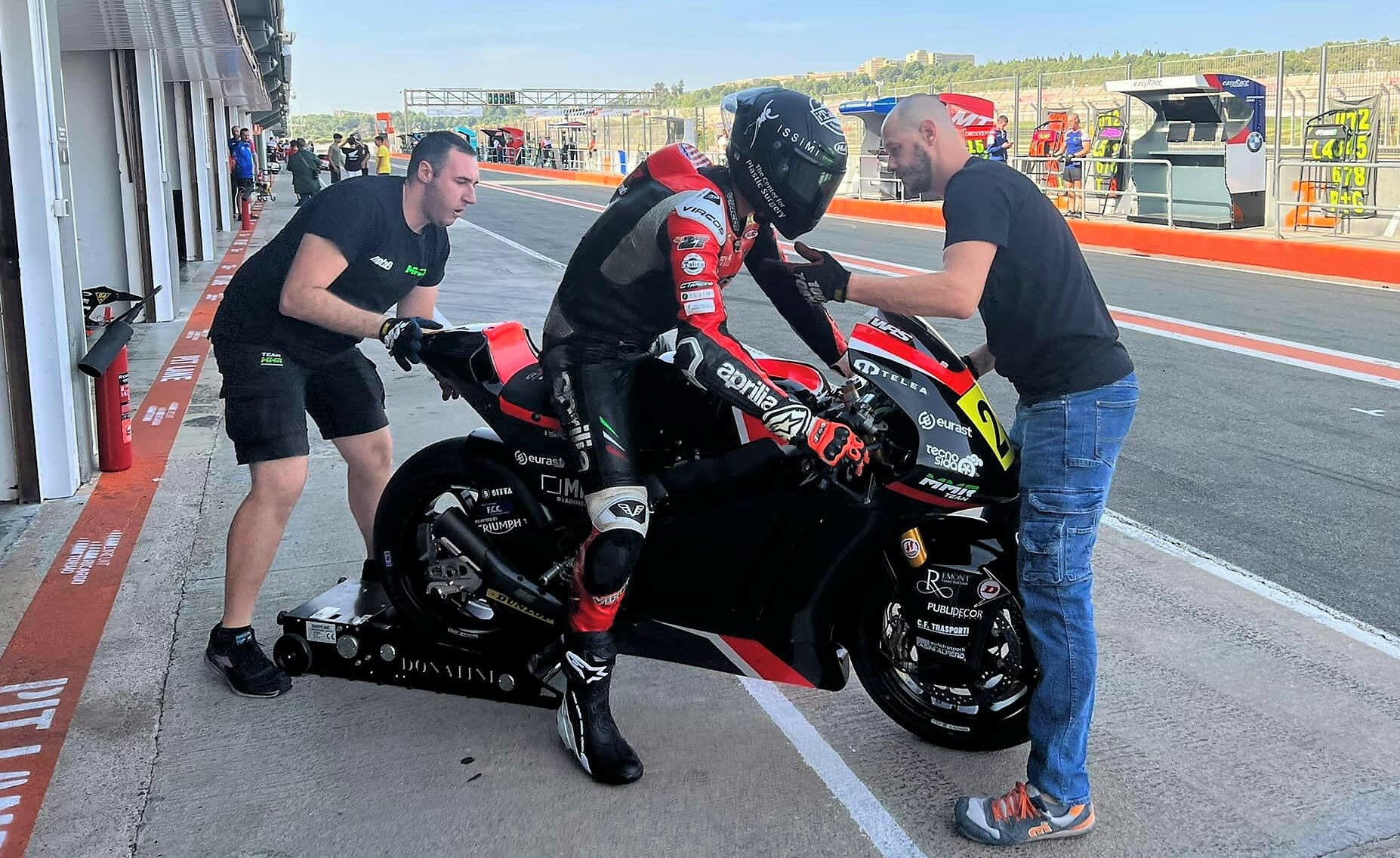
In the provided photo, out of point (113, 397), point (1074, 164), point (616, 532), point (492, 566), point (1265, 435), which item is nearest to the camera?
point (616, 532)

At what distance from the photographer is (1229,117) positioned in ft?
67.2

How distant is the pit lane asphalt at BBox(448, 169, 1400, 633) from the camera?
5.34 m

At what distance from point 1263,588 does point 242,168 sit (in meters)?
27.5

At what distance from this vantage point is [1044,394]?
10.5 feet

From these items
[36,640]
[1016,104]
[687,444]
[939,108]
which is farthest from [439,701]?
[1016,104]

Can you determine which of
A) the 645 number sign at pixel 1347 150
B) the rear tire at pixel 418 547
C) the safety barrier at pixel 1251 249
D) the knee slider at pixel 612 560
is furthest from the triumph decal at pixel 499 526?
the 645 number sign at pixel 1347 150

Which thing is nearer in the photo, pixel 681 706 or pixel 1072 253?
pixel 1072 253

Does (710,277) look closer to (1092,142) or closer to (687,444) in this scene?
(687,444)

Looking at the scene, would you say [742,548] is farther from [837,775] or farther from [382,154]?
[382,154]

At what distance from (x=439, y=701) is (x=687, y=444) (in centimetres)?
130

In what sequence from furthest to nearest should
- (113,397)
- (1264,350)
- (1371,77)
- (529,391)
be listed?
1. (1371,77)
2. (1264,350)
3. (113,397)
4. (529,391)

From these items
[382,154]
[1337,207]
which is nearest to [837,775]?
[1337,207]

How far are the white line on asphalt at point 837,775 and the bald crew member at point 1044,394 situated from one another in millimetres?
195

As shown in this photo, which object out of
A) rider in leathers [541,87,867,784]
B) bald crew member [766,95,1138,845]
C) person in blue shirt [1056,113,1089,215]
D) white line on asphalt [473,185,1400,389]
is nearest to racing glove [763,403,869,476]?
rider in leathers [541,87,867,784]
